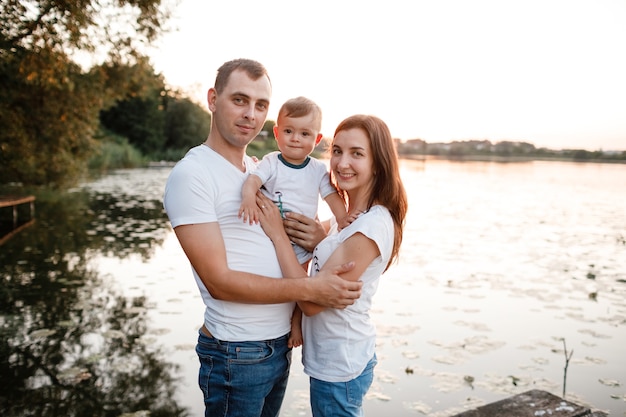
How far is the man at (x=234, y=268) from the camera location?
2.13 metres

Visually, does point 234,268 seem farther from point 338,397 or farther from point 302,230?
point 338,397

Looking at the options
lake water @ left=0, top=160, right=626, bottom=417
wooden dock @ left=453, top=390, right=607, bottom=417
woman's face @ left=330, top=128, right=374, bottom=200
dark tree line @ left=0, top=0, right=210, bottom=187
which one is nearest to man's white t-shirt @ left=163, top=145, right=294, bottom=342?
woman's face @ left=330, top=128, right=374, bottom=200

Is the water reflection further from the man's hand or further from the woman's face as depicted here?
the woman's face

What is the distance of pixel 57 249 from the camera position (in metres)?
9.82

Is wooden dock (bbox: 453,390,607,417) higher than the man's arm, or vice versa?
the man's arm

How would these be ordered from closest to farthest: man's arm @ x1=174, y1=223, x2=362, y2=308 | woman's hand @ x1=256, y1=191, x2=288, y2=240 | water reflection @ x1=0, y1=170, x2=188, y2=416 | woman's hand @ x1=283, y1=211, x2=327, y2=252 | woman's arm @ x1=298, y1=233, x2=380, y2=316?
man's arm @ x1=174, y1=223, x2=362, y2=308, woman's arm @ x1=298, y1=233, x2=380, y2=316, woman's hand @ x1=256, y1=191, x2=288, y2=240, woman's hand @ x1=283, y1=211, x2=327, y2=252, water reflection @ x1=0, y1=170, x2=188, y2=416

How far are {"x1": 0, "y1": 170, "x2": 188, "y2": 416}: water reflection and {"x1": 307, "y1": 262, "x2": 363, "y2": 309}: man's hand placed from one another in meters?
2.57

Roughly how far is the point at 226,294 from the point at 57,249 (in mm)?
8810

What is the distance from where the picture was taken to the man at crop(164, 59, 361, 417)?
213 cm

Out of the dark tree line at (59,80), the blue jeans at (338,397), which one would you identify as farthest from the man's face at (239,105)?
the dark tree line at (59,80)

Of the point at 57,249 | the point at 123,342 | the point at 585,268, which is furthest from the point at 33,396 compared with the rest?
the point at 585,268

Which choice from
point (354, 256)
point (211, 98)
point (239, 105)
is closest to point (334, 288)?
point (354, 256)

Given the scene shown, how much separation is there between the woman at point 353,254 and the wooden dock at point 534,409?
2.12ft

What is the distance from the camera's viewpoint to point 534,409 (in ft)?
8.71
